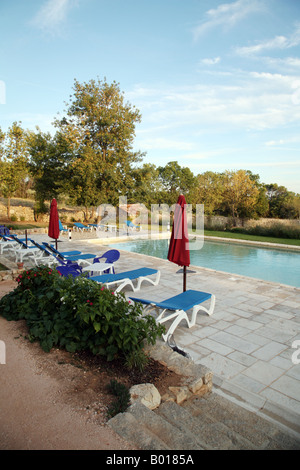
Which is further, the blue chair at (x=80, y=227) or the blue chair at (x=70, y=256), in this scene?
the blue chair at (x=80, y=227)

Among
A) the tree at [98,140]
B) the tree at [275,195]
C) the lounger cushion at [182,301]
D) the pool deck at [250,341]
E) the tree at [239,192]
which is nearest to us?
the pool deck at [250,341]

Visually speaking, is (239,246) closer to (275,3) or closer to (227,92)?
(227,92)

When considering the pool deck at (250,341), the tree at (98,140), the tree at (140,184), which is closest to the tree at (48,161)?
the tree at (98,140)

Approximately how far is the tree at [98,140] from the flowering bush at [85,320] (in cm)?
1673

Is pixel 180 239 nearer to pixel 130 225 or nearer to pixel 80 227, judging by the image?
pixel 80 227

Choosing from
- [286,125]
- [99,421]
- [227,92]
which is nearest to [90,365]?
[99,421]

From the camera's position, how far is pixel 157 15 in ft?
33.9

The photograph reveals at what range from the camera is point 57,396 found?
2465mm

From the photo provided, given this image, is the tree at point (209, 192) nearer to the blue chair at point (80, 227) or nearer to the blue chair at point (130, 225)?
the blue chair at point (130, 225)

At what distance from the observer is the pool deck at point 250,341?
2.96 meters

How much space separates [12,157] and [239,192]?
742 inches

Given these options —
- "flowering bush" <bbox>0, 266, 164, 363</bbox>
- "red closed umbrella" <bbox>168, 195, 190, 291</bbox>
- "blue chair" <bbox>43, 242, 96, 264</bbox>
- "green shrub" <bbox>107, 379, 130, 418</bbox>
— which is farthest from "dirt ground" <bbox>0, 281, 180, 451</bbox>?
"blue chair" <bbox>43, 242, 96, 264</bbox>

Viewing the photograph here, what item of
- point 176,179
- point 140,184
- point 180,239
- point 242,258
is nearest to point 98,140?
point 140,184

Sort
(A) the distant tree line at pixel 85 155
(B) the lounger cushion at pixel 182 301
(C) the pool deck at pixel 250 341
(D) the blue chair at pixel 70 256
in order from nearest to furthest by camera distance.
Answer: (C) the pool deck at pixel 250 341
(B) the lounger cushion at pixel 182 301
(D) the blue chair at pixel 70 256
(A) the distant tree line at pixel 85 155
